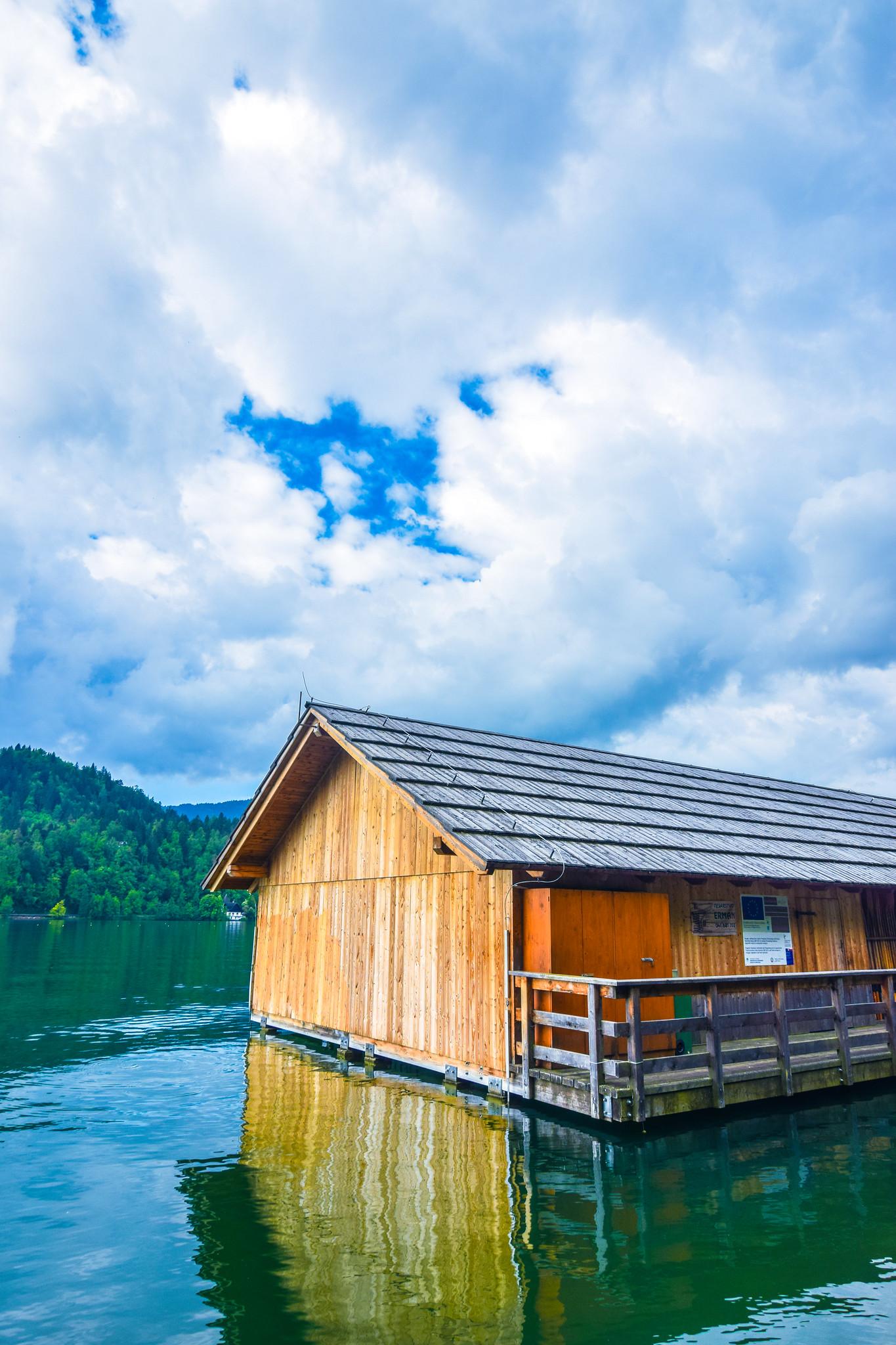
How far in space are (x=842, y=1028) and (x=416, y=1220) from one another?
838cm

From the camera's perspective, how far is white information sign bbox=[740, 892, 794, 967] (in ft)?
53.0

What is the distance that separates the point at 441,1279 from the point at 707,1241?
8.45 ft

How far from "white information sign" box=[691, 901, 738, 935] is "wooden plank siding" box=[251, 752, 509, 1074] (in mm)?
4299

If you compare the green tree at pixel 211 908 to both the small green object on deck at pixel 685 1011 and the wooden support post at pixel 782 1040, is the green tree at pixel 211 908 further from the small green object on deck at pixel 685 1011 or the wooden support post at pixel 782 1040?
the wooden support post at pixel 782 1040

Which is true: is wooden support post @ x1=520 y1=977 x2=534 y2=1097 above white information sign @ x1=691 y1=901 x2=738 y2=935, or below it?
below

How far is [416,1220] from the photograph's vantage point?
8008 millimetres

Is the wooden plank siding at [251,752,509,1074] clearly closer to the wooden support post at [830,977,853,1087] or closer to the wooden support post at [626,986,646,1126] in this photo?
the wooden support post at [626,986,646,1126]

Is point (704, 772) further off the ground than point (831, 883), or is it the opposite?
point (704, 772)

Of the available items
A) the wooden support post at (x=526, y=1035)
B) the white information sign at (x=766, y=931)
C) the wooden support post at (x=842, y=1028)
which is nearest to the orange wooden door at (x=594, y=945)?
the wooden support post at (x=526, y=1035)

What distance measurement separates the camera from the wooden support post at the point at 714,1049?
11.4 metres

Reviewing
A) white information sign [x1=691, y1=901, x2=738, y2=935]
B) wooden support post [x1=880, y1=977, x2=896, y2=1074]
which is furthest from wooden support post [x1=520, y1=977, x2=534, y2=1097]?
wooden support post [x1=880, y1=977, x2=896, y2=1074]

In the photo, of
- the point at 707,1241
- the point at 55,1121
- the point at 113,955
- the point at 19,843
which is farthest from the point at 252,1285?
the point at 19,843

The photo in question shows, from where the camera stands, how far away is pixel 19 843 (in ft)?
429

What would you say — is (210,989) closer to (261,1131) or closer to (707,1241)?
(261,1131)
